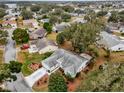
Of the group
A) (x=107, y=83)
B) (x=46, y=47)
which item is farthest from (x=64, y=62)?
(x=107, y=83)

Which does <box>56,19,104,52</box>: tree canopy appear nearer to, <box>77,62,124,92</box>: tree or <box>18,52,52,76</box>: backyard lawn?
<box>18,52,52,76</box>: backyard lawn

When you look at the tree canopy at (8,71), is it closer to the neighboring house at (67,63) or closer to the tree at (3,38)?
the neighboring house at (67,63)

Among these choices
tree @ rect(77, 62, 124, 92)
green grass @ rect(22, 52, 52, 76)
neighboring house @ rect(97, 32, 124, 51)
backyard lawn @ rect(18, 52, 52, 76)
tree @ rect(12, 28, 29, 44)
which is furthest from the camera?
tree @ rect(12, 28, 29, 44)

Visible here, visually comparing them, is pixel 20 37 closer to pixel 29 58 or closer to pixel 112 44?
pixel 29 58

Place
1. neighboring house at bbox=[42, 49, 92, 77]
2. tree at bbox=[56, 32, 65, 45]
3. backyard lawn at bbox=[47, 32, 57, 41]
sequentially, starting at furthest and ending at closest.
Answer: backyard lawn at bbox=[47, 32, 57, 41] → tree at bbox=[56, 32, 65, 45] → neighboring house at bbox=[42, 49, 92, 77]

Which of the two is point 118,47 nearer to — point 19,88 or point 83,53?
point 83,53

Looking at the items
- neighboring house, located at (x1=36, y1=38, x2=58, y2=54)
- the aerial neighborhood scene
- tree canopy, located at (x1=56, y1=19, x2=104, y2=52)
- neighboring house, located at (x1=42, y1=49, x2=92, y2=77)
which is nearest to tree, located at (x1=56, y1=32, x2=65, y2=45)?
the aerial neighborhood scene

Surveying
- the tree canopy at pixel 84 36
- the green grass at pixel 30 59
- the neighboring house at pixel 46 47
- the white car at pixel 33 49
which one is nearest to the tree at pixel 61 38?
the neighboring house at pixel 46 47

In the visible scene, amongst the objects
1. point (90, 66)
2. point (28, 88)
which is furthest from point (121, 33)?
point (28, 88)
